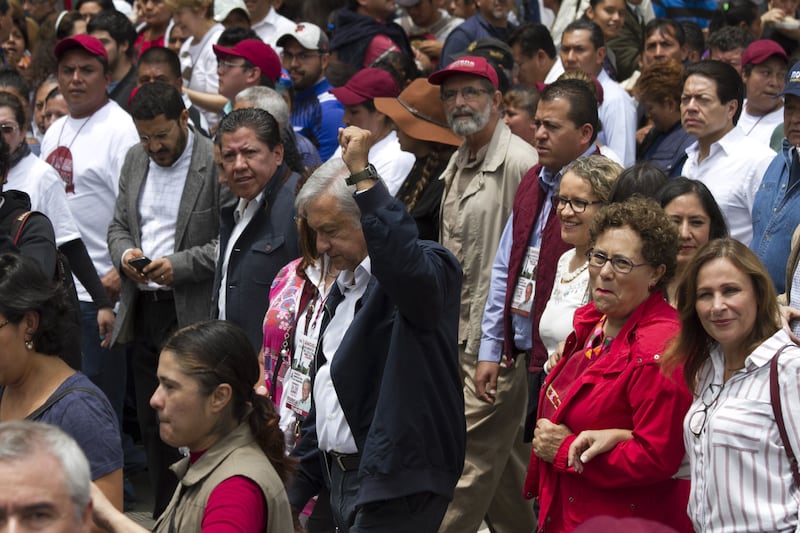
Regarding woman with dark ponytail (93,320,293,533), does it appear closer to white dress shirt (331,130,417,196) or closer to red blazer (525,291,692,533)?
red blazer (525,291,692,533)

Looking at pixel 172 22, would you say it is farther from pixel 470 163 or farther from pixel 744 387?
pixel 744 387

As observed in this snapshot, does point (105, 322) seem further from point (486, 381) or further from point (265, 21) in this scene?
point (265, 21)

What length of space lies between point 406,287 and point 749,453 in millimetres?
1189

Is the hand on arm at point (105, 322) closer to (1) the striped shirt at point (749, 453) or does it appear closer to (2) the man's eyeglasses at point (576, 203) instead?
(2) the man's eyeglasses at point (576, 203)

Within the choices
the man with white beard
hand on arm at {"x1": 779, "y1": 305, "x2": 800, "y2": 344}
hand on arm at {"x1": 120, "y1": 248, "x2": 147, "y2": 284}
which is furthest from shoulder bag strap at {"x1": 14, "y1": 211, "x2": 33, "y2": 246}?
hand on arm at {"x1": 779, "y1": 305, "x2": 800, "y2": 344}

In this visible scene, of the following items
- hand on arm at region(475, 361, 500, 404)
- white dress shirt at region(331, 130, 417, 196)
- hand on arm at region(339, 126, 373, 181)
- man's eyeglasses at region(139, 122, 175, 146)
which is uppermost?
hand on arm at region(339, 126, 373, 181)

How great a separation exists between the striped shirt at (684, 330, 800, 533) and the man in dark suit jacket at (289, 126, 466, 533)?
875 millimetres

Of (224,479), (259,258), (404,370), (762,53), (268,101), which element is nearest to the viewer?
(224,479)

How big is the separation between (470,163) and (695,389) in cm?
281

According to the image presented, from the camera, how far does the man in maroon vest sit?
20.3 ft

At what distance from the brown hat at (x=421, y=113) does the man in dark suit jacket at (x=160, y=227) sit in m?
1.07

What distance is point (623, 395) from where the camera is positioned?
4473mm

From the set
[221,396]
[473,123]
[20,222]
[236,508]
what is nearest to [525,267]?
[473,123]

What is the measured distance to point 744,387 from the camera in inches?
162
